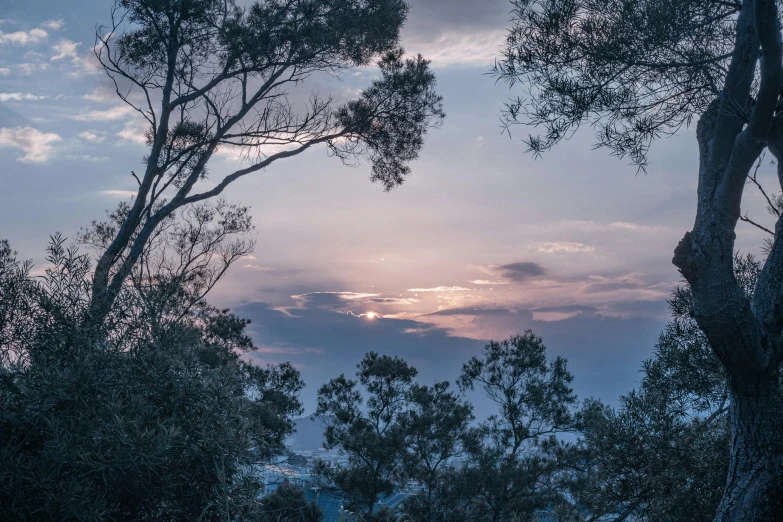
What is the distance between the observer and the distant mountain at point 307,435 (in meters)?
16.6

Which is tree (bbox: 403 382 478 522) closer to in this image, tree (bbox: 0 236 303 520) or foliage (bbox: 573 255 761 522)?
foliage (bbox: 573 255 761 522)

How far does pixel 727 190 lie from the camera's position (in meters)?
5.14

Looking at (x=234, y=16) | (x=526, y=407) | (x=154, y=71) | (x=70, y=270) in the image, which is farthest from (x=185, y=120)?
(x=526, y=407)

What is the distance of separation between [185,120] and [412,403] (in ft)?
29.8

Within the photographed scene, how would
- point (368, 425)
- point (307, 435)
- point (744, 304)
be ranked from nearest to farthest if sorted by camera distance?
Answer: point (744, 304)
point (368, 425)
point (307, 435)

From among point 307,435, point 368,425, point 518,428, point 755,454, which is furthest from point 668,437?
point 307,435

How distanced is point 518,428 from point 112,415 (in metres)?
14.4

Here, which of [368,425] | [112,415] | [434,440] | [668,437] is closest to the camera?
[112,415]

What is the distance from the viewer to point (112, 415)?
10.3ft

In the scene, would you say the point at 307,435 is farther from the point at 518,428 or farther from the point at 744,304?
the point at 744,304

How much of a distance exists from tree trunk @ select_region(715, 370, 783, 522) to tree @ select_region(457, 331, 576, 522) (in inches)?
363

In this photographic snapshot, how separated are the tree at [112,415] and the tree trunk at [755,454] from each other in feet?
12.1

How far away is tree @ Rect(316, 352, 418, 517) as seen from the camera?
14461 mm

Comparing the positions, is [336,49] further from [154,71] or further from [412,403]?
[412,403]
